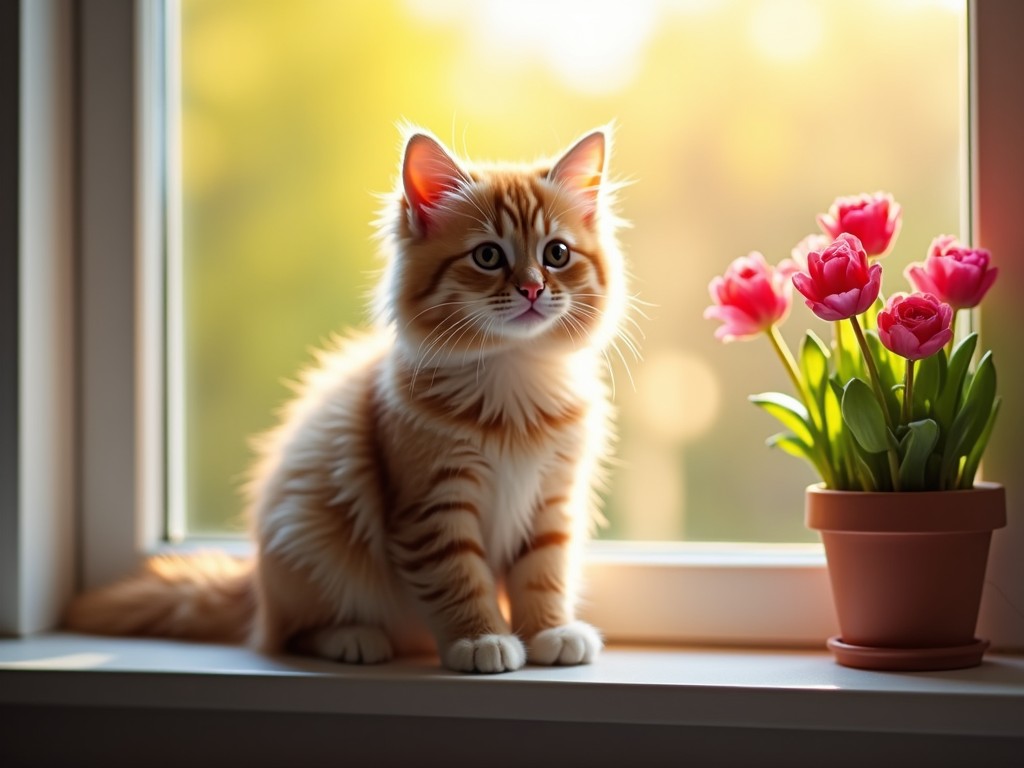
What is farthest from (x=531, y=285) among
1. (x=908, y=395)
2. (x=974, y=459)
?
(x=974, y=459)

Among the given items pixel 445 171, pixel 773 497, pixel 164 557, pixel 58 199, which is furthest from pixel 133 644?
pixel 773 497

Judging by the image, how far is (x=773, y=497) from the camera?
141cm

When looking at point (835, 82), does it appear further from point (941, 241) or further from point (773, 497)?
point (773, 497)

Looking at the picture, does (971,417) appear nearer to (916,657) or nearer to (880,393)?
(880,393)

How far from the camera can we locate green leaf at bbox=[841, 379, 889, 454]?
3.58 ft

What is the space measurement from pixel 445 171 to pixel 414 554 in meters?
0.45

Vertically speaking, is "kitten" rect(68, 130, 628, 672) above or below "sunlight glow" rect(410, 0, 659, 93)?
below

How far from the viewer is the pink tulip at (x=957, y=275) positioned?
3.72ft

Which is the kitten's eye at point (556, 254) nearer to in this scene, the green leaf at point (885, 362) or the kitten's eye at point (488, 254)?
the kitten's eye at point (488, 254)

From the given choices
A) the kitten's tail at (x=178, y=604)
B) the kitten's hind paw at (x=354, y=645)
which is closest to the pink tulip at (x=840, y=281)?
the kitten's hind paw at (x=354, y=645)

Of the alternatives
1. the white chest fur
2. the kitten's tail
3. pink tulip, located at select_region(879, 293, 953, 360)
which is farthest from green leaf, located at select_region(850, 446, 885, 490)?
the kitten's tail

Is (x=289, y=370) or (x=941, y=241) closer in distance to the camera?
(x=941, y=241)

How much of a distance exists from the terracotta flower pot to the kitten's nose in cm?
39

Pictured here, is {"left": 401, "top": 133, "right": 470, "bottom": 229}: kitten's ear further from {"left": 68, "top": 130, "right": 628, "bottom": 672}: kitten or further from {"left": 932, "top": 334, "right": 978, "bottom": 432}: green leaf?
{"left": 932, "top": 334, "right": 978, "bottom": 432}: green leaf
